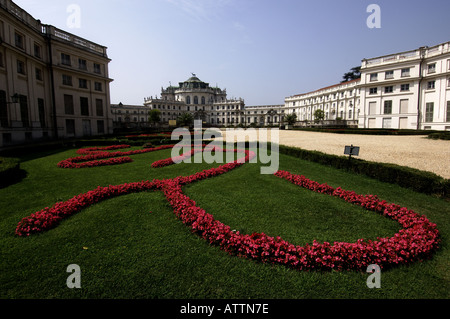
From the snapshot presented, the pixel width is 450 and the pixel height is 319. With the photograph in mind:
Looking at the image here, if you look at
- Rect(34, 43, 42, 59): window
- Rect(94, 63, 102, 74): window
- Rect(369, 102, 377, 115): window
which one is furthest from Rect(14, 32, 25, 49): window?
Rect(369, 102, 377, 115): window

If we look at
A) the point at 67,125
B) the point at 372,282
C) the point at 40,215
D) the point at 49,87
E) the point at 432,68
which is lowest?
the point at 372,282

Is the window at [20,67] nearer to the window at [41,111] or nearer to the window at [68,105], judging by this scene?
the window at [41,111]

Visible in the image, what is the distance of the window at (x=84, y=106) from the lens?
29.5 metres

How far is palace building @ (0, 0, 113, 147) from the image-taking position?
62.0 feet

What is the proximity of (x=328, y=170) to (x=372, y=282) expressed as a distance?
7470 millimetres

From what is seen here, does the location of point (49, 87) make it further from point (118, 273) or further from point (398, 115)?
point (398, 115)

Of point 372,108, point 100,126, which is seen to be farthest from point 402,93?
point 100,126

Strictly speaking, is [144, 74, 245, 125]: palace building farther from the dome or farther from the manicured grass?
the manicured grass

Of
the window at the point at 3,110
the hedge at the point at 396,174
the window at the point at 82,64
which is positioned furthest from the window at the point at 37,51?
the hedge at the point at 396,174

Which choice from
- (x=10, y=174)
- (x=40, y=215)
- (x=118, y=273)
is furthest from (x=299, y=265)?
(x=10, y=174)

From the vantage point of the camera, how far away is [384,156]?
1295cm

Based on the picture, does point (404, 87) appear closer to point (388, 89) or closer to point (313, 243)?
point (388, 89)

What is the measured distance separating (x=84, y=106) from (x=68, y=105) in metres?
2.15

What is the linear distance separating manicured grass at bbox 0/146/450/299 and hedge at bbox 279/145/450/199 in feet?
1.05
